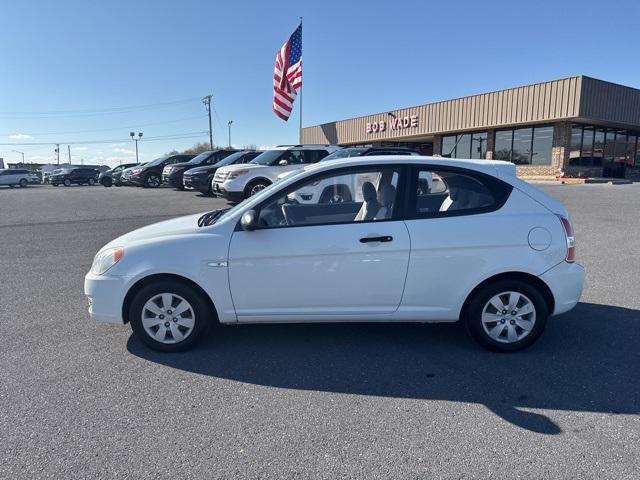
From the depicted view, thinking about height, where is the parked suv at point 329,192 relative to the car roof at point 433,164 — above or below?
below

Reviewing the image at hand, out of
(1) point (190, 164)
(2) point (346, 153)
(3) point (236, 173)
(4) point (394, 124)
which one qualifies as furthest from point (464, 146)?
(3) point (236, 173)

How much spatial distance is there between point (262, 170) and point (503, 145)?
21.2 metres

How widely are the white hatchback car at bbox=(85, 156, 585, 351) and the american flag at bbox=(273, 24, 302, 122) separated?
25710 mm

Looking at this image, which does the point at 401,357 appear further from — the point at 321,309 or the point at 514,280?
the point at 514,280

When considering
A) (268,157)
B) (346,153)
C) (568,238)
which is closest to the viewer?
(568,238)

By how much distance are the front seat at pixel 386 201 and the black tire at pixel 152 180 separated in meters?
22.8

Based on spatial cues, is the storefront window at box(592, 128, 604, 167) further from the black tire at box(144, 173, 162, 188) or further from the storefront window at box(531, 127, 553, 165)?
the black tire at box(144, 173, 162, 188)

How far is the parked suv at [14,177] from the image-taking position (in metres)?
37.9

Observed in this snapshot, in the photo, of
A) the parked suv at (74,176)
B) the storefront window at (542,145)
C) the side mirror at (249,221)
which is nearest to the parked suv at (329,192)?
the side mirror at (249,221)

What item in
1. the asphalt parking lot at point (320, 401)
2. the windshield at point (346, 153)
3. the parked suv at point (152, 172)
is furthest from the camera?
the parked suv at point (152, 172)

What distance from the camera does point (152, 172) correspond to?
2442 cm

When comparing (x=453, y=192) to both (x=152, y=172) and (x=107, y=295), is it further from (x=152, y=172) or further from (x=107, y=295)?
(x=152, y=172)

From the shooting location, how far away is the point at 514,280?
12.4 ft

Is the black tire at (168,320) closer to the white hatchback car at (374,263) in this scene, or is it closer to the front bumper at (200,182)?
the white hatchback car at (374,263)
